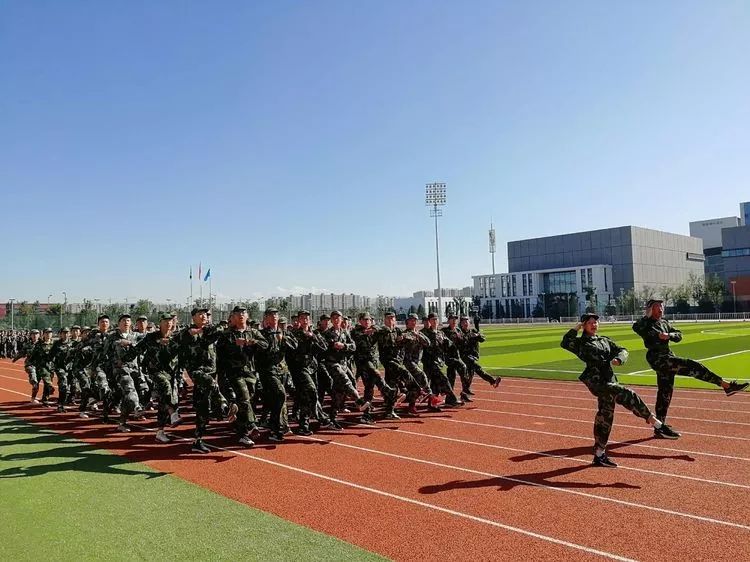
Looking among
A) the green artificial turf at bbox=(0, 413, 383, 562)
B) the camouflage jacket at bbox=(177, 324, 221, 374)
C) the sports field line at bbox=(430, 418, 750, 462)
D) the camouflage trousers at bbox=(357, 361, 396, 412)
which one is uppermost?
the camouflage jacket at bbox=(177, 324, 221, 374)

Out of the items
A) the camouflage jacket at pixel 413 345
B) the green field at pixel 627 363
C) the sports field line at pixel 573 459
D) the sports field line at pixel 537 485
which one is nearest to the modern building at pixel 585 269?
the green field at pixel 627 363

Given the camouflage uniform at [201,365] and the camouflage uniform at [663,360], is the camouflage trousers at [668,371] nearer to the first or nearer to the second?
the camouflage uniform at [663,360]

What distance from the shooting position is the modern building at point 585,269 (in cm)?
9725

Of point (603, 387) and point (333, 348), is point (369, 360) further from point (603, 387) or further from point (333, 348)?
point (603, 387)

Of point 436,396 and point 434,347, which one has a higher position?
point 434,347

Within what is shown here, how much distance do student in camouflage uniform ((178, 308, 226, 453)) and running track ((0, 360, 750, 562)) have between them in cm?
51

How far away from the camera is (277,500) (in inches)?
245

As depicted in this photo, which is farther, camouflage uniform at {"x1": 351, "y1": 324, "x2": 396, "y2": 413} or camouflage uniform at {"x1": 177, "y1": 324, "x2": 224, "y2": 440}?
camouflage uniform at {"x1": 351, "y1": 324, "x2": 396, "y2": 413}

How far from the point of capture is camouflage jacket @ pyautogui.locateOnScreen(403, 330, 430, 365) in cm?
1185

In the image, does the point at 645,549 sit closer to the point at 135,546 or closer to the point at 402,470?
the point at 402,470

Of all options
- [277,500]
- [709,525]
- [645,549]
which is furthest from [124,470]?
[709,525]

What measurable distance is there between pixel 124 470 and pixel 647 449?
7.21 metres

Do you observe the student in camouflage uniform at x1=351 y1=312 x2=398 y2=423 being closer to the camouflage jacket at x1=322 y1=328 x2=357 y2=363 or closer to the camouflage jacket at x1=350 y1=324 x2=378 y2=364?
the camouflage jacket at x1=350 y1=324 x2=378 y2=364

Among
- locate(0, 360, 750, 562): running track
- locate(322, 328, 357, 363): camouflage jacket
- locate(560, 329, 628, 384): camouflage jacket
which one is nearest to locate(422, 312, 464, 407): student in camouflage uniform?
locate(0, 360, 750, 562): running track
